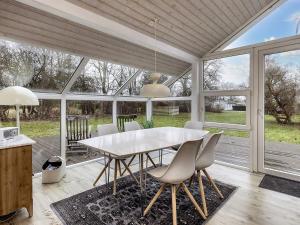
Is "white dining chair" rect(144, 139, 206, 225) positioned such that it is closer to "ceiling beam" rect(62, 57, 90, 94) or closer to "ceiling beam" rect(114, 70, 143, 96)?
"ceiling beam" rect(62, 57, 90, 94)

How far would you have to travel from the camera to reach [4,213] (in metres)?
1.98

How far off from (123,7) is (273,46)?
259 cm

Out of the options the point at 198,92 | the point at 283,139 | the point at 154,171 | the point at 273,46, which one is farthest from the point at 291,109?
the point at 154,171

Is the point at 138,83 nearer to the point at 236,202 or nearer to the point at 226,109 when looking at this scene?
the point at 226,109

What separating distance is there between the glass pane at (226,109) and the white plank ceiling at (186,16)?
1.14m

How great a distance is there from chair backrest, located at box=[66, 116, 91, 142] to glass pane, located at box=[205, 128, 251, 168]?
2.71 meters

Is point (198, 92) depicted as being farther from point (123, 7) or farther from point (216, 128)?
point (123, 7)

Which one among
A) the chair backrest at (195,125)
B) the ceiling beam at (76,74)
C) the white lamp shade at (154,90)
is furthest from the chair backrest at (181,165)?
the ceiling beam at (76,74)

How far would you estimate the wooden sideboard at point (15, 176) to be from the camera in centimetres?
197

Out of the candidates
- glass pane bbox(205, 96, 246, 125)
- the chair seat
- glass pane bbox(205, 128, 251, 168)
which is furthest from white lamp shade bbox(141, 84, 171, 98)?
glass pane bbox(205, 128, 251, 168)

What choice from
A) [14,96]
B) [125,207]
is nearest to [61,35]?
[14,96]

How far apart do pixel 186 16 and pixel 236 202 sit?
2.73 metres

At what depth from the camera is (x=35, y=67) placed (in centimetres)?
304

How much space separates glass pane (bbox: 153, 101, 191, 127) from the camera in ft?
15.7
